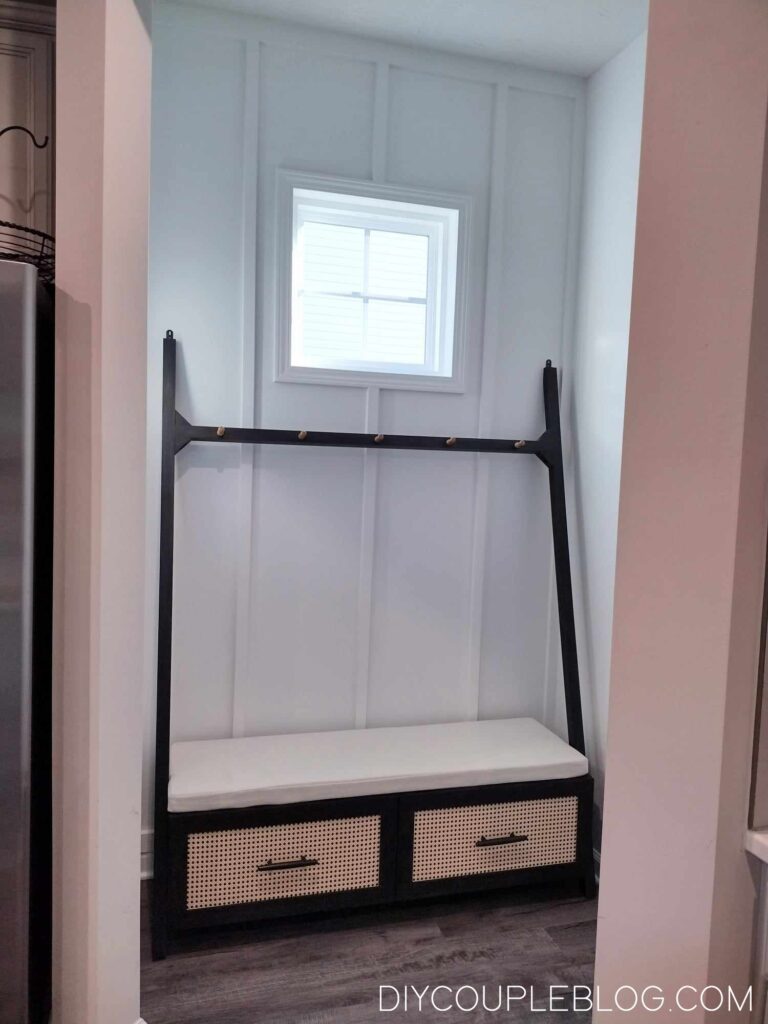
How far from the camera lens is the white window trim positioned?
95.3 inches

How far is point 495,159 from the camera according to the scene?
8.52 feet

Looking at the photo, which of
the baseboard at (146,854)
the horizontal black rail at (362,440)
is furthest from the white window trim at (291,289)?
the baseboard at (146,854)

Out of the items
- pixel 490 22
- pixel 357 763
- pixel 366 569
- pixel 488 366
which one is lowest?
pixel 357 763

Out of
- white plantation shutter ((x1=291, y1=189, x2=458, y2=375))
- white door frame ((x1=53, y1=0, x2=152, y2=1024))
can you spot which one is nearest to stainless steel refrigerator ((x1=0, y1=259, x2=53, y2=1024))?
A: white door frame ((x1=53, y1=0, x2=152, y2=1024))

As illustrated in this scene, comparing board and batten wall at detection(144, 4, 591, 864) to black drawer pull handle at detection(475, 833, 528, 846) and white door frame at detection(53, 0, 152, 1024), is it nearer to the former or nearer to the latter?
black drawer pull handle at detection(475, 833, 528, 846)

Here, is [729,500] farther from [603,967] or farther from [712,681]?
[603,967]

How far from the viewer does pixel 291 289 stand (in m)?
2.46

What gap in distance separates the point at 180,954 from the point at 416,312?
2.13 m

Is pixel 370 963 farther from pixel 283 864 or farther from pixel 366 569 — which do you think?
pixel 366 569

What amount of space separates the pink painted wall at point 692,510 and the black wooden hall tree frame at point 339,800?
128cm

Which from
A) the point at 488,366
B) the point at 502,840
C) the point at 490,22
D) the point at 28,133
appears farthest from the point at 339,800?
the point at 490,22

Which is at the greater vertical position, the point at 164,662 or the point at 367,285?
the point at 367,285

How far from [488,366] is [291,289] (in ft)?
2.38

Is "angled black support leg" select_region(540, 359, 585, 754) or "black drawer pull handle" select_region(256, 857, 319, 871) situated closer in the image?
"black drawer pull handle" select_region(256, 857, 319, 871)
